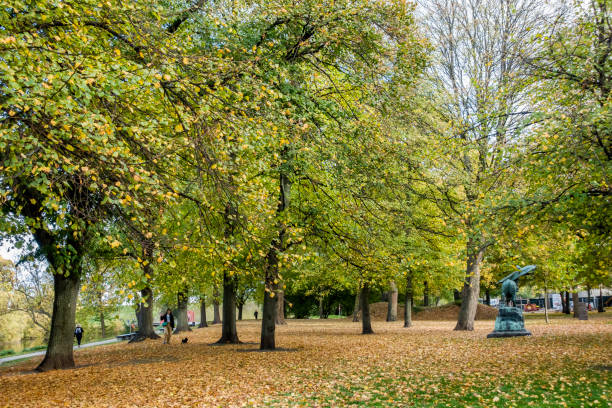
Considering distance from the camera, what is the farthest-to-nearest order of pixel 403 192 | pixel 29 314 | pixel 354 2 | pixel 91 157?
pixel 29 314 < pixel 403 192 < pixel 354 2 < pixel 91 157

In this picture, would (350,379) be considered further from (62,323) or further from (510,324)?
(510,324)

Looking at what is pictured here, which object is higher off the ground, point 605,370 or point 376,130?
point 376,130

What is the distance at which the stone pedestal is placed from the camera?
59.9 ft

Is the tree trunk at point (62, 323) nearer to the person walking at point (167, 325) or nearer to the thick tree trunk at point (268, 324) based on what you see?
the thick tree trunk at point (268, 324)

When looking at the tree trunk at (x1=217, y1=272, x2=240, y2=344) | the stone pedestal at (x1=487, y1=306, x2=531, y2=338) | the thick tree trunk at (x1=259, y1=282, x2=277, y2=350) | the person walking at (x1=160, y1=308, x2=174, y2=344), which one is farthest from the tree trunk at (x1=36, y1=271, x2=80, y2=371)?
the stone pedestal at (x1=487, y1=306, x2=531, y2=338)

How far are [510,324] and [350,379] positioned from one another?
11.4 meters

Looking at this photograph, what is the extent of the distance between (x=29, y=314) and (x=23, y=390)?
38.1 metres

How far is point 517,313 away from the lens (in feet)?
61.2

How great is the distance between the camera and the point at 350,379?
33.1 feet

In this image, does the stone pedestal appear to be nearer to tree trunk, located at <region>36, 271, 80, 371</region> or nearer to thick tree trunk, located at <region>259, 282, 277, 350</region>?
thick tree trunk, located at <region>259, 282, 277, 350</region>

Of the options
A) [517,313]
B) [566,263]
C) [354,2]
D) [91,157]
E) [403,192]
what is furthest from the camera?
[566,263]

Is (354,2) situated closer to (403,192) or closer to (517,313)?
(403,192)

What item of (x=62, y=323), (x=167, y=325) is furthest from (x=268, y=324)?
(x=167, y=325)

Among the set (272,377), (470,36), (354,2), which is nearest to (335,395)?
(272,377)
